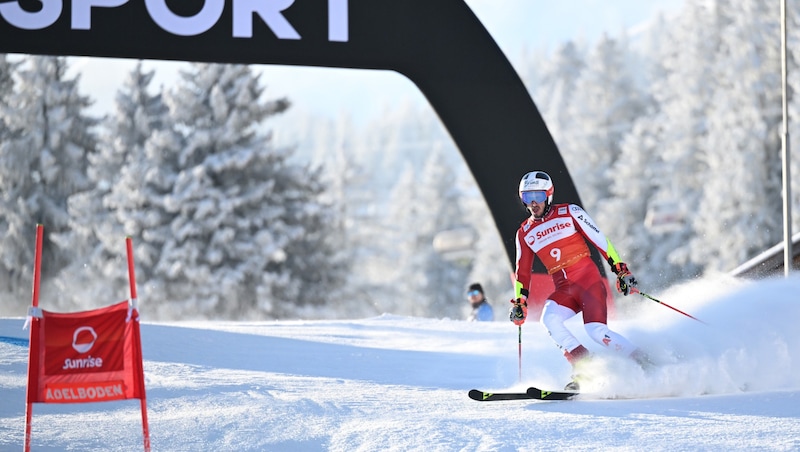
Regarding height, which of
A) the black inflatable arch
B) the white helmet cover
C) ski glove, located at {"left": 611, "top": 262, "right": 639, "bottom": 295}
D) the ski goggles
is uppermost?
the black inflatable arch

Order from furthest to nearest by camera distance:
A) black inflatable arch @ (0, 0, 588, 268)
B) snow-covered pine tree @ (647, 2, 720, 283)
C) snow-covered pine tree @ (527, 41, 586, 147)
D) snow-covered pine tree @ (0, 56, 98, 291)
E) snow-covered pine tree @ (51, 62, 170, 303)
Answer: snow-covered pine tree @ (527, 41, 586, 147) → snow-covered pine tree @ (647, 2, 720, 283) → snow-covered pine tree @ (0, 56, 98, 291) → snow-covered pine tree @ (51, 62, 170, 303) → black inflatable arch @ (0, 0, 588, 268)

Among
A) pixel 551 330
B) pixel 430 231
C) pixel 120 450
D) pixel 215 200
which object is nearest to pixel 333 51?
pixel 551 330

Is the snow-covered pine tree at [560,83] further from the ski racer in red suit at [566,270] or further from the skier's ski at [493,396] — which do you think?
the skier's ski at [493,396]

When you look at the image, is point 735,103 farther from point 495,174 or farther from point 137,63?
point 495,174

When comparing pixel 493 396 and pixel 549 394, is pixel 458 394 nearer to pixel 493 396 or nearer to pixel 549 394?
pixel 493 396

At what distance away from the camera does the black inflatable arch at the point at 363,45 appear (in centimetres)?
1067

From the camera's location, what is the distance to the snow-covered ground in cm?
573

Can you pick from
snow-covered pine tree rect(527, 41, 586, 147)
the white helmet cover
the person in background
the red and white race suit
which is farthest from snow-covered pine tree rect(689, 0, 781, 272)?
the white helmet cover

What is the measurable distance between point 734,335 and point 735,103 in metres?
28.0

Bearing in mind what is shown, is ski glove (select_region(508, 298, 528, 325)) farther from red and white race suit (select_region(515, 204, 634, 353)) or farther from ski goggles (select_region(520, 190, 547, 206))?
ski goggles (select_region(520, 190, 547, 206))

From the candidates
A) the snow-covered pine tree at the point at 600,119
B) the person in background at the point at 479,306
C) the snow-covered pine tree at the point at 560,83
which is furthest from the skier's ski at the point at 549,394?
the snow-covered pine tree at the point at 560,83

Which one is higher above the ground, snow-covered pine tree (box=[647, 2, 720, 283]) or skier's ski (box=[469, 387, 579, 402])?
snow-covered pine tree (box=[647, 2, 720, 283])

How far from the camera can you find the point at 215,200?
2981cm

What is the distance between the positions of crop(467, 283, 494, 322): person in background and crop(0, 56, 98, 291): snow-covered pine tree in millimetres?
20250
